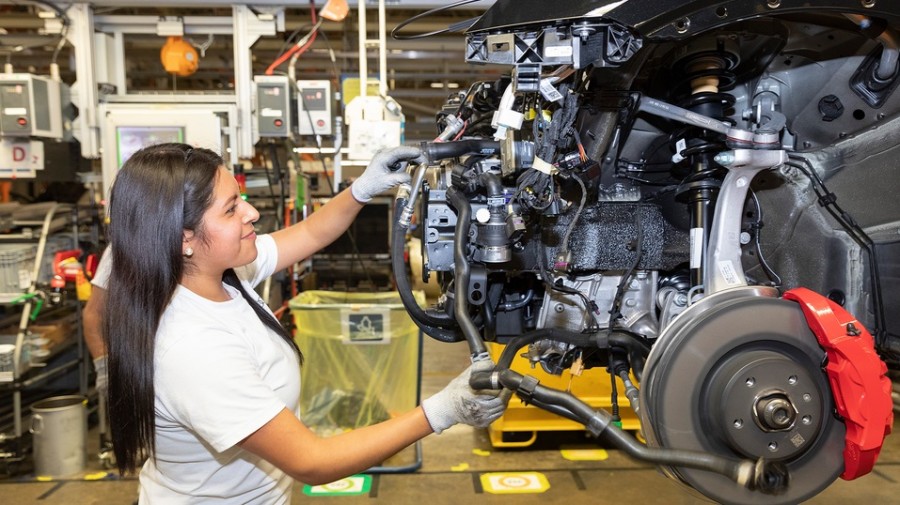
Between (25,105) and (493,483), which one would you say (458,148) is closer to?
(493,483)

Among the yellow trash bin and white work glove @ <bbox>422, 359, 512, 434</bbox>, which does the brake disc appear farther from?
the yellow trash bin

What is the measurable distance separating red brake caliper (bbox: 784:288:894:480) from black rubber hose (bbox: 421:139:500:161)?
2.57 feet

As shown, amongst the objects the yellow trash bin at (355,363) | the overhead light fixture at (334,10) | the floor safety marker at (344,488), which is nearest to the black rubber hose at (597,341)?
the yellow trash bin at (355,363)

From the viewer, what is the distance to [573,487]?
328 cm

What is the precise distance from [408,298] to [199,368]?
526 mm

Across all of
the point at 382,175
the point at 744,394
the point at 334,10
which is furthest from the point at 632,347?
the point at 334,10

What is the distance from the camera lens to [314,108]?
3.96 metres

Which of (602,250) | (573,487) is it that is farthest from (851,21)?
(573,487)

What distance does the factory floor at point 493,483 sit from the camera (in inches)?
125

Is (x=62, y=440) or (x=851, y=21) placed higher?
(x=851, y=21)

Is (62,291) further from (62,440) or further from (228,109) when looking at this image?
(228,109)

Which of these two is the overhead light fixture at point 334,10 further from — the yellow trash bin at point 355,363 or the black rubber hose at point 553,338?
the black rubber hose at point 553,338

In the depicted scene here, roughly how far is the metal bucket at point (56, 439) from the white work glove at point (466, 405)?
3.06m

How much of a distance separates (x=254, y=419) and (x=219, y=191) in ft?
1.72
